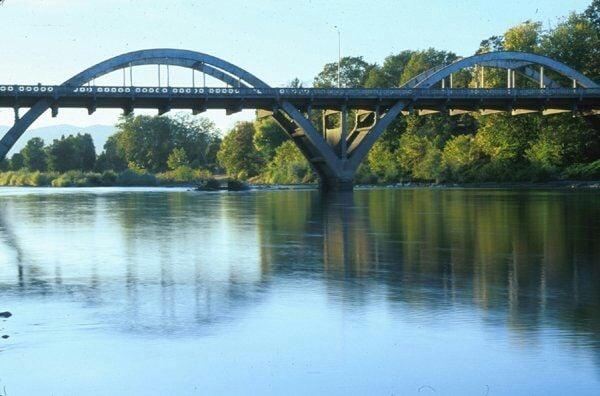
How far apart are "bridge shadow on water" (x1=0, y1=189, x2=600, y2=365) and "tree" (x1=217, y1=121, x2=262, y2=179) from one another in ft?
390

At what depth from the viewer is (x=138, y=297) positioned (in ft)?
41.2

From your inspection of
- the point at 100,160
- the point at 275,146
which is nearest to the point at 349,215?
the point at 275,146

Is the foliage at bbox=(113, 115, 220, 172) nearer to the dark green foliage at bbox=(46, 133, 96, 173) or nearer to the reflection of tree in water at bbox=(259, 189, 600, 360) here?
the dark green foliage at bbox=(46, 133, 96, 173)

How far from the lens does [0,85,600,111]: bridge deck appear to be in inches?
2554

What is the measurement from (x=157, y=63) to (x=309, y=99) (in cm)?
1289

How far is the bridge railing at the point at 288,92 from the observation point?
2522 inches

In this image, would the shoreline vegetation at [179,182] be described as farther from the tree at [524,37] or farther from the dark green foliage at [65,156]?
the dark green foliage at [65,156]

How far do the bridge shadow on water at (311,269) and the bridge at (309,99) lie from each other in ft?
128

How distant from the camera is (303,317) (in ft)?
35.7

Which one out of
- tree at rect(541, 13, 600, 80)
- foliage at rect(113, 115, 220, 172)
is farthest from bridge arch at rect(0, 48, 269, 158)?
foliage at rect(113, 115, 220, 172)

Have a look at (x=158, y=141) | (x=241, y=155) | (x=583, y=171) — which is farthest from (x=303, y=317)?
(x=158, y=141)

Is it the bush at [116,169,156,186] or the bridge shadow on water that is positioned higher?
the bush at [116,169,156,186]

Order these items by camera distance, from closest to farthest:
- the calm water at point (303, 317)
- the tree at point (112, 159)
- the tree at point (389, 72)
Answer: the calm water at point (303, 317)
the tree at point (389, 72)
the tree at point (112, 159)

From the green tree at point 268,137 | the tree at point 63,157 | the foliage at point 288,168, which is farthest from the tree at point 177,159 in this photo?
the foliage at point 288,168
